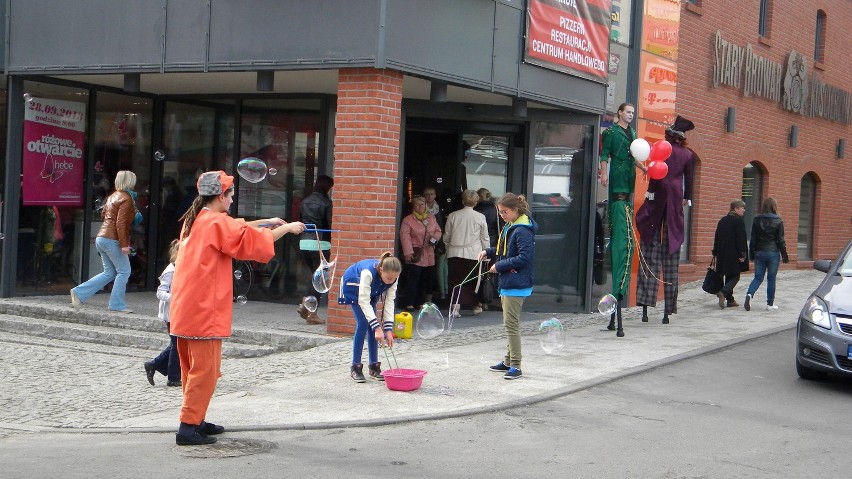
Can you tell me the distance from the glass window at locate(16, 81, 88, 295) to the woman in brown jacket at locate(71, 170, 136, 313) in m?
1.33

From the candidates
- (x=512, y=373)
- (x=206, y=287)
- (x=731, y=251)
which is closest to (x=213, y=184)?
(x=206, y=287)

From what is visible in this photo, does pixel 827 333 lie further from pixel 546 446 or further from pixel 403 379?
pixel 403 379

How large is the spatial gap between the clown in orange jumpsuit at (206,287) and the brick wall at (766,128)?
12033mm

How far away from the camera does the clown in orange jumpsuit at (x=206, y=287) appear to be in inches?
266

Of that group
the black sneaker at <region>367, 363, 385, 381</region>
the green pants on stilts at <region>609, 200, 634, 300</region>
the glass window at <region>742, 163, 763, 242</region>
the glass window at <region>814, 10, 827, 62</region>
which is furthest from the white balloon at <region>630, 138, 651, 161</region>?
the glass window at <region>814, 10, 827, 62</region>

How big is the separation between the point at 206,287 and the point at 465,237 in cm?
758

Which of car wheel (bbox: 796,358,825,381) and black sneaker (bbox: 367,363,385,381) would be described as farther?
car wheel (bbox: 796,358,825,381)

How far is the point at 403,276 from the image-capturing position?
14055 mm

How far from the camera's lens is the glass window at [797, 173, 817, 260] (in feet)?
77.0

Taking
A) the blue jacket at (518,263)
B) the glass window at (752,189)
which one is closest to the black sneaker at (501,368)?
the blue jacket at (518,263)

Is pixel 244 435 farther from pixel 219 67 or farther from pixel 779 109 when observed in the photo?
pixel 779 109

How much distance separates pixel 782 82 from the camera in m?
21.0

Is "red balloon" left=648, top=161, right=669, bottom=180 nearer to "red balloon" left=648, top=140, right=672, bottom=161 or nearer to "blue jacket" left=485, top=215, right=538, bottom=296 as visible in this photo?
"red balloon" left=648, top=140, right=672, bottom=161

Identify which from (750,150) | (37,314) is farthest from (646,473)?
(750,150)
